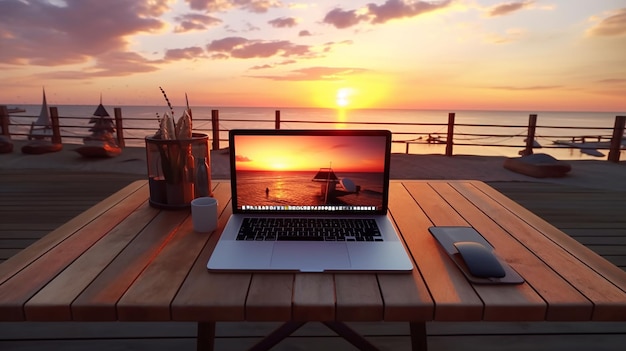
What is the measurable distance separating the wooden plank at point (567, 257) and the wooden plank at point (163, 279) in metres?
0.78

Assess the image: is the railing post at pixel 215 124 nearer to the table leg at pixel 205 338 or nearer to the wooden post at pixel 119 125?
the wooden post at pixel 119 125

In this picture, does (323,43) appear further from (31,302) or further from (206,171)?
(31,302)

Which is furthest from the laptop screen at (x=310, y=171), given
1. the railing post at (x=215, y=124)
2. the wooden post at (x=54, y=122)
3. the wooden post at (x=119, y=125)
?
the wooden post at (x=54, y=122)

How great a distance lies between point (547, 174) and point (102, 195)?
5125mm

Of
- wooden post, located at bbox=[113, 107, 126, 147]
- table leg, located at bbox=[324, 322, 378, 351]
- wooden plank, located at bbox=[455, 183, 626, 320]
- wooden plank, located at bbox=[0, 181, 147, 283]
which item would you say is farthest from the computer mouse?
wooden post, located at bbox=[113, 107, 126, 147]

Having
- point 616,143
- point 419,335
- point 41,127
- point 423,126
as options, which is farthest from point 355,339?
point 423,126

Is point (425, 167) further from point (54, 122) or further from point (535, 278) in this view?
point (54, 122)

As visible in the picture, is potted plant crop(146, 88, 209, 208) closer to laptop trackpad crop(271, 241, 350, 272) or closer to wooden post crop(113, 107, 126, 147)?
laptop trackpad crop(271, 241, 350, 272)

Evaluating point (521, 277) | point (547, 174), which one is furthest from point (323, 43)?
point (521, 277)

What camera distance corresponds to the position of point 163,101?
3.88 ft

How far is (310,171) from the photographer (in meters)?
0.98

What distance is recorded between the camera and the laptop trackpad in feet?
2.34

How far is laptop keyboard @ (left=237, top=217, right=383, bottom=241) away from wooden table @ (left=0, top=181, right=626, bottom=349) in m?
0.09

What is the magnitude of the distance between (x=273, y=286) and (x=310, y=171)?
407 mm
